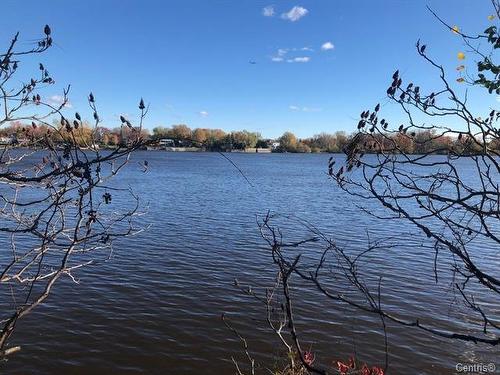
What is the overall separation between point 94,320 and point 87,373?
235 cm

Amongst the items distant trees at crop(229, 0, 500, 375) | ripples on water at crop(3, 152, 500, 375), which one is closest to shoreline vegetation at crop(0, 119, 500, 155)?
distant trees at crop(229, 0, 500, 375)

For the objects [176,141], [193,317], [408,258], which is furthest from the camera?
[408,258]

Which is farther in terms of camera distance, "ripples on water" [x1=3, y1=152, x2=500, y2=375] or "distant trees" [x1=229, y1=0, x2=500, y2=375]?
"ripples on water" [x1=3, y1=152, x2=500, y2=375]

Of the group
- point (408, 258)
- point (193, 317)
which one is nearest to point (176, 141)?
point (193, 317)

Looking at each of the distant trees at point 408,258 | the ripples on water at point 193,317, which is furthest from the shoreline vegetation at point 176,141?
the ripples on water at point 193,317

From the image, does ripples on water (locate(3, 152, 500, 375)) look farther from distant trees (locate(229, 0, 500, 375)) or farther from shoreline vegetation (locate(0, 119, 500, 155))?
shoreline vegetation (locate(0, 119, 500, 155))

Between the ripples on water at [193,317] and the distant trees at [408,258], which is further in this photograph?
the ripples on water at [193,317]

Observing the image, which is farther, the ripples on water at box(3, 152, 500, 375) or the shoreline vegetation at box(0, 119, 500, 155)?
the ripples on water at box(3, 152, 500, 375)

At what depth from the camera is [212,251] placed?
18.2 meters

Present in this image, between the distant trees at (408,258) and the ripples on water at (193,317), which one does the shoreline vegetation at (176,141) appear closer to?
the distant trees at (408,258)

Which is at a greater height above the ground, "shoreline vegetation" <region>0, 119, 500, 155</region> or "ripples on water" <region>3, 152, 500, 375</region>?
"shoreline vegetation" <region>0, 119, 500, 155</region>

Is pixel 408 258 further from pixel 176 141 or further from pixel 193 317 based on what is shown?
pixel 176 141

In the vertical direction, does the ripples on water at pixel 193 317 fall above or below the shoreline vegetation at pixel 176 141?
below

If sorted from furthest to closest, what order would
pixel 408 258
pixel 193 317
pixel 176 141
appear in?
1. pixel 408 258
2. pixel 193 317
3. pixel 176 141
